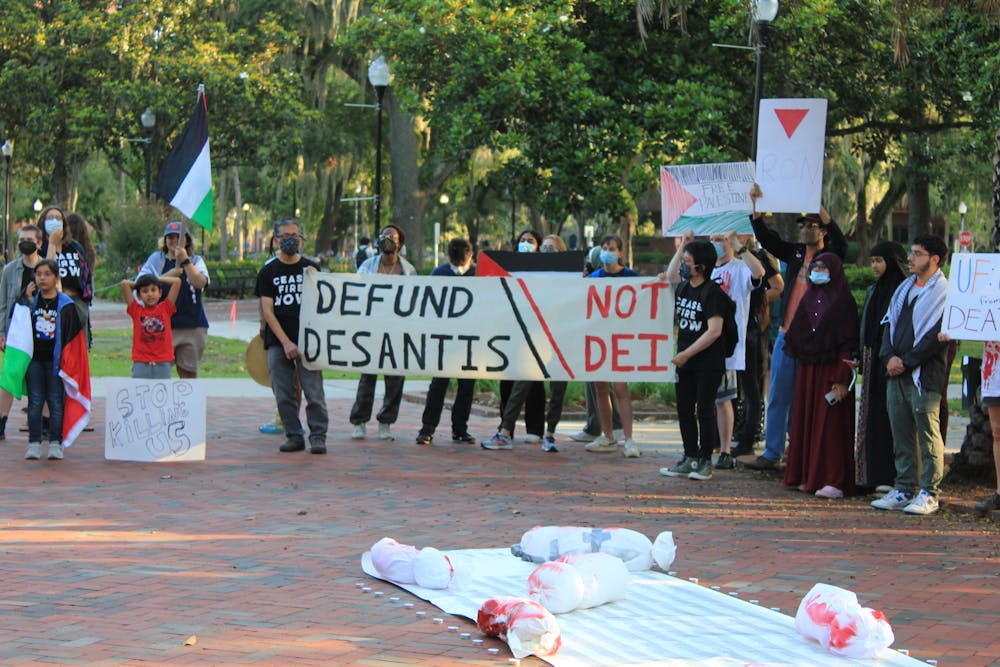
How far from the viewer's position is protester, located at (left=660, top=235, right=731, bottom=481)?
1002 cm

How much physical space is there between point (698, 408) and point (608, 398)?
1.84 m

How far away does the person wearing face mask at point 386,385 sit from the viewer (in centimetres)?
1198

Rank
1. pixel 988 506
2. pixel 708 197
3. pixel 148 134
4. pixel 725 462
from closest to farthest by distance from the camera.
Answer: pixel 988 506
pixel 708 197
pixel 725 462
pixel 148 134

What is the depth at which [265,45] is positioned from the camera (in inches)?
1516

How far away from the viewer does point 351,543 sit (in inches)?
299

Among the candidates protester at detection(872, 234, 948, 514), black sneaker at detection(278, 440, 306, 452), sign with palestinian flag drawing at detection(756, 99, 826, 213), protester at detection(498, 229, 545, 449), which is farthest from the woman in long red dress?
black sneaker at detection(278, 440, 306, 452)

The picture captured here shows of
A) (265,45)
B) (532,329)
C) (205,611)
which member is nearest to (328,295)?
(532,329)

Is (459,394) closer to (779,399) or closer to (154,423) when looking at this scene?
(154,423)

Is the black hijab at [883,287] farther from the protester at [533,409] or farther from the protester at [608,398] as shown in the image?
the protester at [533,409]

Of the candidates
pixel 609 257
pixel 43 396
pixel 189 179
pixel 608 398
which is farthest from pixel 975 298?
pixel 43 396

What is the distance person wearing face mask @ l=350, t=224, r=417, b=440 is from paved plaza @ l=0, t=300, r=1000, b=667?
0.79 feet

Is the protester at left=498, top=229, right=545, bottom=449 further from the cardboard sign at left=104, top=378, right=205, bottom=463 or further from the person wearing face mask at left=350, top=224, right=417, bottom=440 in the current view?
the cardboard sign at left=104, top=378, right=205, bottom=463

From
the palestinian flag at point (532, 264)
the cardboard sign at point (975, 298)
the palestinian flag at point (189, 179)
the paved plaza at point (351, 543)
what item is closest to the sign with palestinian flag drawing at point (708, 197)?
the palestinian flag at point (532, 264)

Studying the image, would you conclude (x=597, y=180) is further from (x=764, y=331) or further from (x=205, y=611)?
(x=205, y=611)
